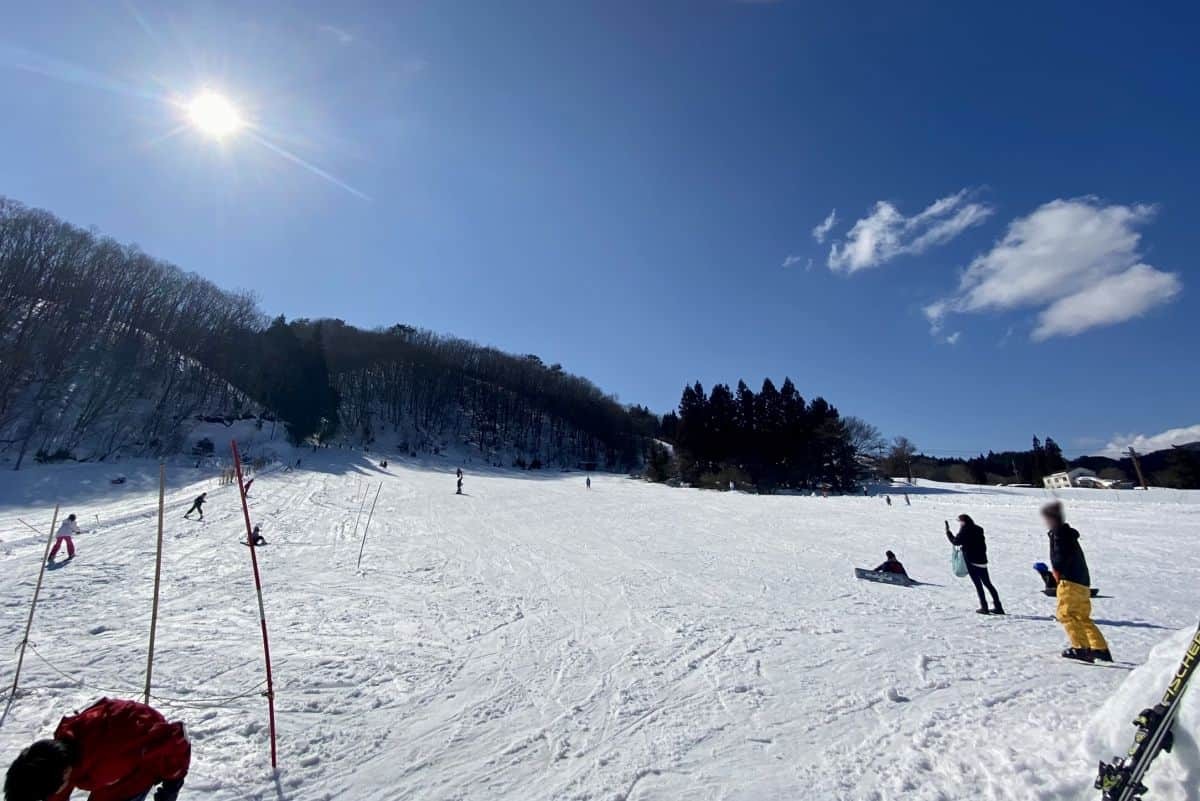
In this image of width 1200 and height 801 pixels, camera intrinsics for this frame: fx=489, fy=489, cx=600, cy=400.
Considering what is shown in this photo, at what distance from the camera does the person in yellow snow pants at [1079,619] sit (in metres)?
6.17

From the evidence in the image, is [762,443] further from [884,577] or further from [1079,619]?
[1079,619]

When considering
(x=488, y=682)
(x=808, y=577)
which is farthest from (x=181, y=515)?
(x=808, y=577)

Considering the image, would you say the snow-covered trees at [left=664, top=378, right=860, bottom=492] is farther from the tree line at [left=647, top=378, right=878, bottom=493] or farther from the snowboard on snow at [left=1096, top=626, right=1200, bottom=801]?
the snowboard on snow at [left=1096, top=626, right=1200, bottom=801]

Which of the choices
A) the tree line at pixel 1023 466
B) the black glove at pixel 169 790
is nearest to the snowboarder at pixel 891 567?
the black glove at pixel 169 790

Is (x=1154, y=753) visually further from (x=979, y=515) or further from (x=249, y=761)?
(x=979, y=515)

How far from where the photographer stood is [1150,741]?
311 centimetres

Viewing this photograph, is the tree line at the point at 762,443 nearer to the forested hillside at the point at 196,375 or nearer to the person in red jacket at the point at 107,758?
the forested hillside at the point at 196,375

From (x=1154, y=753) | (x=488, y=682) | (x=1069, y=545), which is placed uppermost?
(x=1069, y=545)

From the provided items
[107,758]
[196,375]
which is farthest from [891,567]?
[196,375]

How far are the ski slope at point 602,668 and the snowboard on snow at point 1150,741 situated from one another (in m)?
0.13

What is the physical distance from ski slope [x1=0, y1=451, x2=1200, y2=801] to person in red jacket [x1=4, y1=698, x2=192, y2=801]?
1116 millimetres

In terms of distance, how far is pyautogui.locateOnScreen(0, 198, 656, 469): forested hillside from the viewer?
3953cm

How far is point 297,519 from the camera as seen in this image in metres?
20.4

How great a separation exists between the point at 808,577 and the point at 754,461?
183ft
